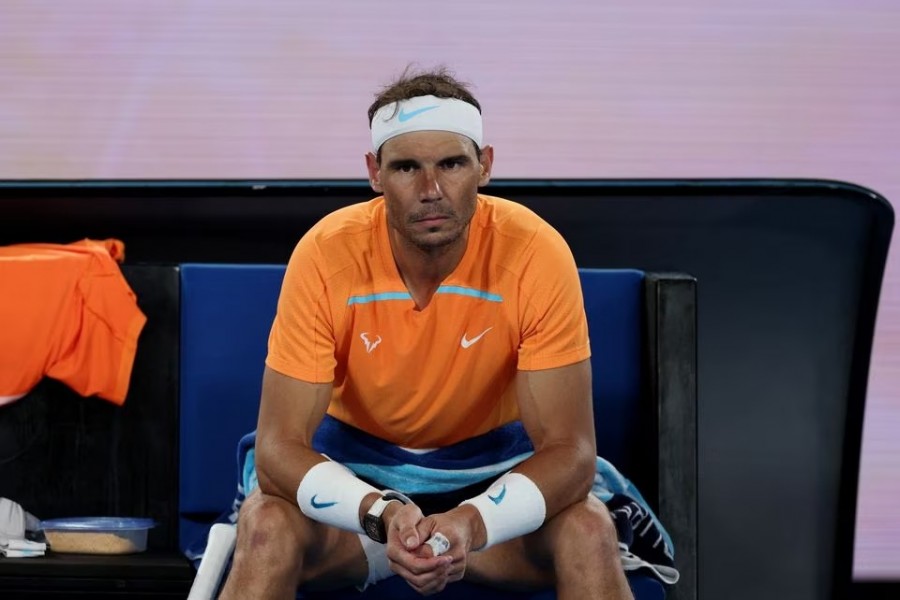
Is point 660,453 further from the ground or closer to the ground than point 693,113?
closer to the ground

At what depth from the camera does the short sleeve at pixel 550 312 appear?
2178 mm

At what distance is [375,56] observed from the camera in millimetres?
2807

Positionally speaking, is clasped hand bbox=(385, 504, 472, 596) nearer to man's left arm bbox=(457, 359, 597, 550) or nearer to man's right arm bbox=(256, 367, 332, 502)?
man's left arm bbox=(457, 359, 597, 550)

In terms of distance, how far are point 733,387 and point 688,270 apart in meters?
0.26

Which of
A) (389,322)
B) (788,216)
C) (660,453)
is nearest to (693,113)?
(788,216)

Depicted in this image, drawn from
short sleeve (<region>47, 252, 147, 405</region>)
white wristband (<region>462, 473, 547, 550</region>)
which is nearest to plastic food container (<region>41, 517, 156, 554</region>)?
short sleeve (<region>47, 252, 147, 405</region>)

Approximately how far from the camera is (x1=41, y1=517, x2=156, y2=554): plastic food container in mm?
2535

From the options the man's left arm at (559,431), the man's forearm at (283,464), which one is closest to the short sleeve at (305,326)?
the man's forearm at (283,464)

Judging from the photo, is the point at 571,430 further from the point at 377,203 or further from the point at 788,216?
the point at 788,216

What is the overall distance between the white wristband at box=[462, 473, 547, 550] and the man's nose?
1.46 feet

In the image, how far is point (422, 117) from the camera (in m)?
2.21

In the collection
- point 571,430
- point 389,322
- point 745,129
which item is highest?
point 745,129

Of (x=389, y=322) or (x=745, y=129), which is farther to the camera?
(x=745, y=129)

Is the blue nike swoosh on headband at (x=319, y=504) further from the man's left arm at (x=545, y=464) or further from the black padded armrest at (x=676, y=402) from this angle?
the black padded armrest at (x=676, y=402)
